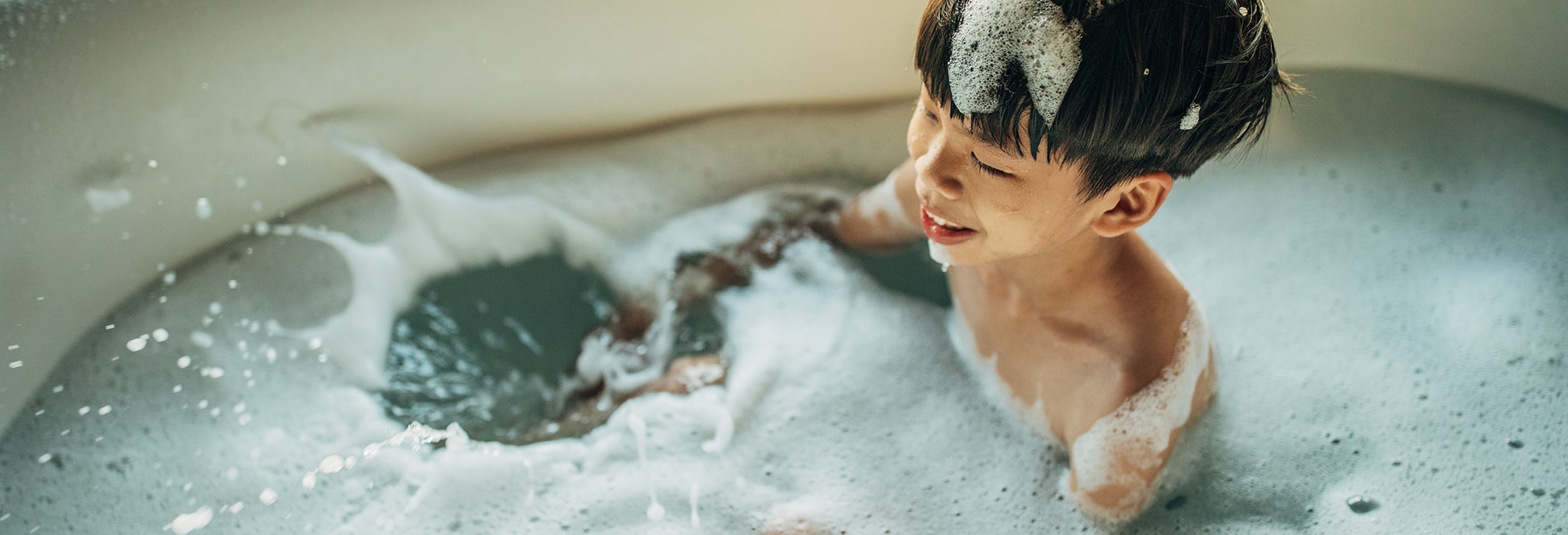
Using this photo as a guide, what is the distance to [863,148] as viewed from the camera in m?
1.15

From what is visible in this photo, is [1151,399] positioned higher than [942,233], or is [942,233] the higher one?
[942,233]

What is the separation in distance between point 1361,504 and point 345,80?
1.00m

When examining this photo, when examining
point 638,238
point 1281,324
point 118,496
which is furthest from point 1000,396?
point 118,496

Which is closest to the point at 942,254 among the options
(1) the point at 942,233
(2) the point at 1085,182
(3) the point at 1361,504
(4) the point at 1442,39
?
(1) the point at 942,233

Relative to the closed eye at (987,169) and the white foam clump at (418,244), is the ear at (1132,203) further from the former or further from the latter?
the white foam clump at (418,244)

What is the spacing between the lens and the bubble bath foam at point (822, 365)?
0.86m

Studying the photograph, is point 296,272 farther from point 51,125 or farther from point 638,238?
point 638,238

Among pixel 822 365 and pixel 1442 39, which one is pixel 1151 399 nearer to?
pixel 822 365

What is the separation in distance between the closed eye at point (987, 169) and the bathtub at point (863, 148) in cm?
36

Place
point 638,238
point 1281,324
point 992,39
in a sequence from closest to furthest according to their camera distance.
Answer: point 992,39 → point 1281,324 → point 638,238

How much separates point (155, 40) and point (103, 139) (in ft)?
0.33

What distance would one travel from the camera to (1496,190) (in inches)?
41.8

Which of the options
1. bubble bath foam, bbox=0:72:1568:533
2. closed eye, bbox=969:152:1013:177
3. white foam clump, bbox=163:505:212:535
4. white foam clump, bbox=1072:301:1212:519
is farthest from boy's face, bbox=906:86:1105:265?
white foam clump, bbox=163:505:212:535

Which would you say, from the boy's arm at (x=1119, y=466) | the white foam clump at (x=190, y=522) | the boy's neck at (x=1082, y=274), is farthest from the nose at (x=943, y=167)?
the white foam clump at (x=190, y=522)
